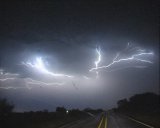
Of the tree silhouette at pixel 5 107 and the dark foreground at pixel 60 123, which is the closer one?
the dark foreground at pixel 60 123

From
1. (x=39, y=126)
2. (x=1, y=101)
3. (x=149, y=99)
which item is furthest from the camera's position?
(x=149, y=99)

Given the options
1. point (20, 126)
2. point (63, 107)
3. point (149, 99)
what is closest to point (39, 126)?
point (20, 126)

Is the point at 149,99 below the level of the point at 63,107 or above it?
above

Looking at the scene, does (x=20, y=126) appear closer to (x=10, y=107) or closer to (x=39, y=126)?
(x=39, y=126)

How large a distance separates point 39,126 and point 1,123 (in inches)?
190

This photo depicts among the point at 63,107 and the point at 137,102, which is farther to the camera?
the point at 137,102

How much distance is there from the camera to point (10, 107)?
4600 centimetres

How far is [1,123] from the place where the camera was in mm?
23094

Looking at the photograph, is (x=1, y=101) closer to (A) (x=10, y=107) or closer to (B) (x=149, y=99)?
(A) (x=10, y=107)

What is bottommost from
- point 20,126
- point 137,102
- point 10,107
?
point 20,126

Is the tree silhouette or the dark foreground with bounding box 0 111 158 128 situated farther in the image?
the tree silhouette

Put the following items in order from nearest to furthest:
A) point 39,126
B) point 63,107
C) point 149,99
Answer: point 39,126 < point 63,107 < point 149,99

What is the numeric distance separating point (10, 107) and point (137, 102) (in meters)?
111

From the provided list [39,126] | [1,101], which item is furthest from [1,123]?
[1,101]
